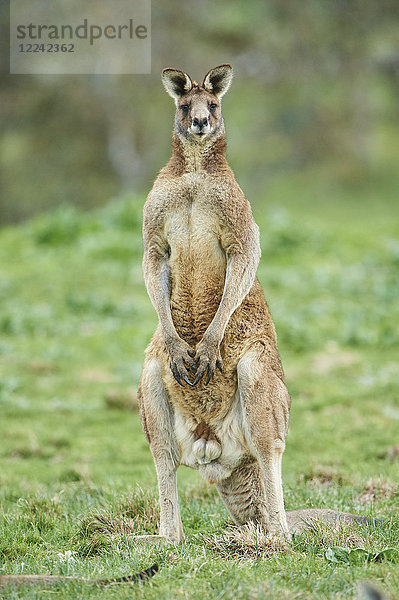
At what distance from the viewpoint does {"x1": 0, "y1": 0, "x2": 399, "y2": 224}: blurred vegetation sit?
25.0 metres

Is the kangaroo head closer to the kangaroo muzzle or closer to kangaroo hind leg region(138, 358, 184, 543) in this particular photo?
the kangaroo muzzle

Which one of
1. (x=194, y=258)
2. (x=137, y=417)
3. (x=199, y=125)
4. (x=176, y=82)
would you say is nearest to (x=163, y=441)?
(x=194, y=258)

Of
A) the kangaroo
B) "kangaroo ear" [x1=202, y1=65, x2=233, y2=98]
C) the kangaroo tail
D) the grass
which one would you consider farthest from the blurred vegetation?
the kangaroo tail

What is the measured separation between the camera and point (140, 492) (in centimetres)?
552

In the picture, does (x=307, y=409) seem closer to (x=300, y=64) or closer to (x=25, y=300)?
(x=25, y=300)

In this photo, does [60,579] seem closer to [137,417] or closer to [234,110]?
[137,417]

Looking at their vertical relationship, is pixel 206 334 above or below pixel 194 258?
below

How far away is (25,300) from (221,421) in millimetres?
7918

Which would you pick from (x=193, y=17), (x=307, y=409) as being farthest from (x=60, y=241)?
(x=193, y=17)

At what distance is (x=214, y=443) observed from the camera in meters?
4.69
